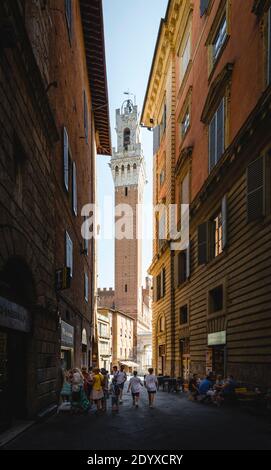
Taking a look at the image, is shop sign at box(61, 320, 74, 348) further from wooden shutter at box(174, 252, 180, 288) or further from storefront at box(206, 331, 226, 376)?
wooden shutter at box(174, 252, 180, 288)

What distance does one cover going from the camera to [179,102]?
104ft

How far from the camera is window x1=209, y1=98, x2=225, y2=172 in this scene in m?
20.0

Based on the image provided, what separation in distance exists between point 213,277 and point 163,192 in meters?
15.3

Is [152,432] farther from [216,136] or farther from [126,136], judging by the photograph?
[126,136]

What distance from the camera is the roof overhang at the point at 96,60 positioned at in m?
25.5

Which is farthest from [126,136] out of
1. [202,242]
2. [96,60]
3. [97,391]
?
[97,391]

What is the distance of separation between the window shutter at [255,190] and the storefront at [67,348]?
23.4 ft

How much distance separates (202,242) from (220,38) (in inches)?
330

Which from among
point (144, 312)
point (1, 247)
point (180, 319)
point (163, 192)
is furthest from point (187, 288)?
point (144, 312)

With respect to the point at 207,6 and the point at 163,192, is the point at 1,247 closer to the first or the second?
the point at 207,6

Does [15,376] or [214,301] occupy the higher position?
[214,301]

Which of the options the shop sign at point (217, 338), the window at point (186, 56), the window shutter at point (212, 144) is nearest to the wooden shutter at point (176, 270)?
the shop sign at point (217, 338)

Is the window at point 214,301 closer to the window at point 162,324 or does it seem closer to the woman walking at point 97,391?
the woman walking at point 97,391

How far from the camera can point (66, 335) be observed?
61.2ft
